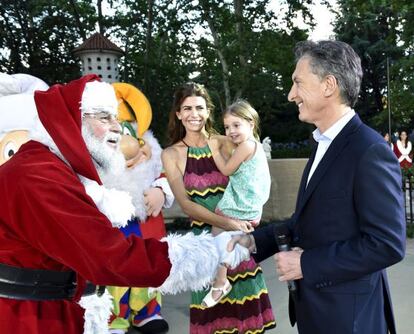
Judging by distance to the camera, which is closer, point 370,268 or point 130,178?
point 370,268

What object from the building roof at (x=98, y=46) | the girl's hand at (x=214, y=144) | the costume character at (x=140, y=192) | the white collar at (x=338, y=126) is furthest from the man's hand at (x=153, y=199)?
the building roof at (x=98, y=46)

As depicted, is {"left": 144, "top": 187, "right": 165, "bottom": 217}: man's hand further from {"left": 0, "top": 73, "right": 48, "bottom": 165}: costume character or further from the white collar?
the white collar

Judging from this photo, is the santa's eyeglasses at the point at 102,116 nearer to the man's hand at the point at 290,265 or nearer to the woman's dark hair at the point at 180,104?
the man's hand at the point at 290,265

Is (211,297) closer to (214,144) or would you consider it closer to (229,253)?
(229,253)

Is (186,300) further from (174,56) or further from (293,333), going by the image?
(174,56)

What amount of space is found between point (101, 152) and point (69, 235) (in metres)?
0.50

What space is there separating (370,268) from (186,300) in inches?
137

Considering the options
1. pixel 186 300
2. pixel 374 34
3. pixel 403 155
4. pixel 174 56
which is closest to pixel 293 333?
pixel 186 300

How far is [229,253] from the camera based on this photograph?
2.13 meters

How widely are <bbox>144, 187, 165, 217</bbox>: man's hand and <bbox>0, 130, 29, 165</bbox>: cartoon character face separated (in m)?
1.12

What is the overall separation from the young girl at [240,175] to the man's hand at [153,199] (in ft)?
2.60

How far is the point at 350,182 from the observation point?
1.73 metres

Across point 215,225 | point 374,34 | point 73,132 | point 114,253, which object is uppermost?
point 374,34

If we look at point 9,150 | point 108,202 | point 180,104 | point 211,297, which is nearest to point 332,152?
point 108,202
